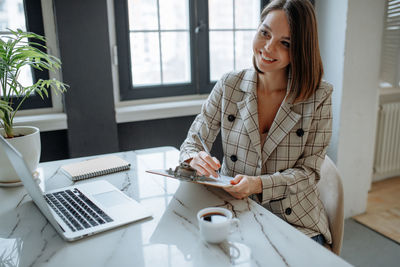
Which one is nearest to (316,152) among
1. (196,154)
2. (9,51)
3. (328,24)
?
(196,154)

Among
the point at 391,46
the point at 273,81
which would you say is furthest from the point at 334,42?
the point at 273,81

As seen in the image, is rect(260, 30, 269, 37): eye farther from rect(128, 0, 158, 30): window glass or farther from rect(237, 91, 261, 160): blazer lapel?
rect(128, 0, 158, 30): window glass

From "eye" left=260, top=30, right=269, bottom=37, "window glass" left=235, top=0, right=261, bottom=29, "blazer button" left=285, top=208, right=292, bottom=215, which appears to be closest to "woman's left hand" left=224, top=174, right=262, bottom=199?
"blazer button" left=285, top=208, right=292, bottom=215

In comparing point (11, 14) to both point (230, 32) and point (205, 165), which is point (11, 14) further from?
point (205, 165)

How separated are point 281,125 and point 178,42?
1.33 m

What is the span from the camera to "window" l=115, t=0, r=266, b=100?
2273mm

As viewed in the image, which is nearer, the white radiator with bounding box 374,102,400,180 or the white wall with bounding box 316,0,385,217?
the white wall with bounding box 316,0,385,217

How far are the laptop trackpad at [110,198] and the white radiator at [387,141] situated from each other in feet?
8.11

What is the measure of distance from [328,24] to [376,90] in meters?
0.54

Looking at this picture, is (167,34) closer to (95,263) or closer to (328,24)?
(328,24)

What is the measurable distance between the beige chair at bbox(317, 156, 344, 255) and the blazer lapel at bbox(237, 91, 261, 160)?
0.85 ft

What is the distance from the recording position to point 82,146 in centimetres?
206

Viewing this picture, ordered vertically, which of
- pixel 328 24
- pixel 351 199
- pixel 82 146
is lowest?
pixel 351 199

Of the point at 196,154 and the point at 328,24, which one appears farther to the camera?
the point at 328,24
